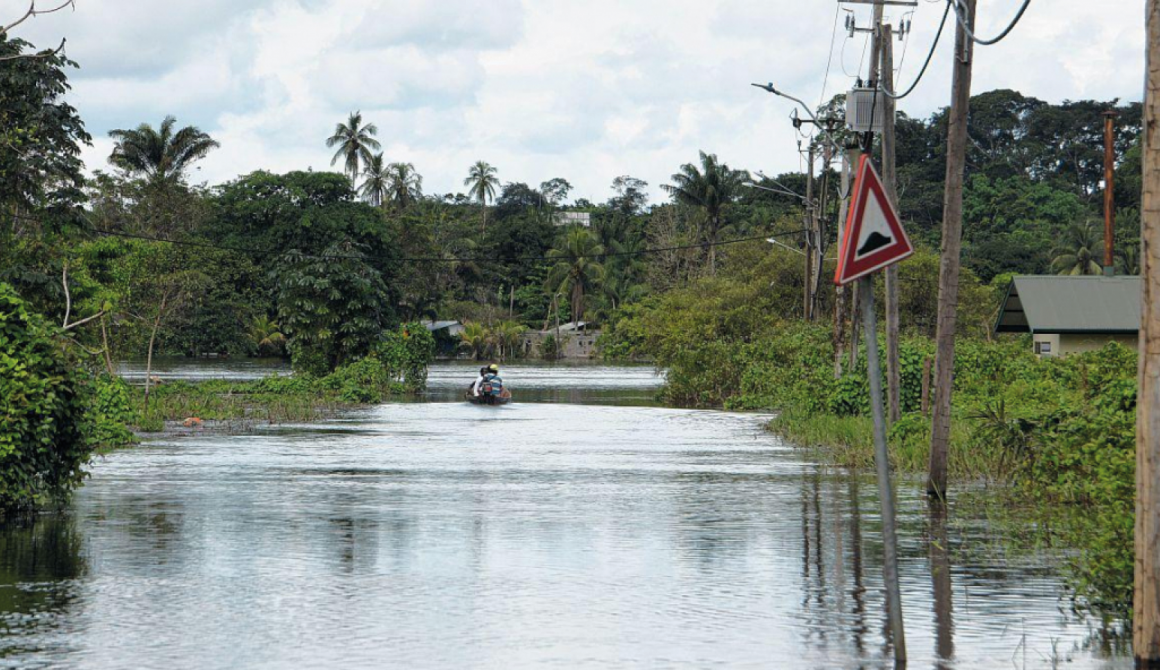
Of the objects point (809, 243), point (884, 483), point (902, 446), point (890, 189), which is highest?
point (809, 243)

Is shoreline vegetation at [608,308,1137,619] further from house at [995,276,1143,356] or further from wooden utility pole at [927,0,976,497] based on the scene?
house at [995,276,1143,356]

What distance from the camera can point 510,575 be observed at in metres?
12.5

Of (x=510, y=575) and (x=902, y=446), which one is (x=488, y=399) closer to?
(x=902, y=446)

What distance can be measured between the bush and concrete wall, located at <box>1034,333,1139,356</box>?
29235 millimetres

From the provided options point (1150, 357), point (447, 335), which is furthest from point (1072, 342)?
point (447, 335)

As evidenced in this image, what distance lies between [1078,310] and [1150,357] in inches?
1294

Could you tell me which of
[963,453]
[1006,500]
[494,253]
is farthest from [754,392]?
[494,253]

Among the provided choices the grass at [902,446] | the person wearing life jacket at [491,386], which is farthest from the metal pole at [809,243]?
the grass at [902,446]

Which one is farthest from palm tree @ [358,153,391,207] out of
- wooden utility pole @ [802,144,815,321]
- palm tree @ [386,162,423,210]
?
wooden utility pole @ [802,144,815,321]

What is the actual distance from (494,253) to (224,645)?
112897 mm

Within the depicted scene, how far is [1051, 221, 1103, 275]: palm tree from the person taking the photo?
→ 274 feet

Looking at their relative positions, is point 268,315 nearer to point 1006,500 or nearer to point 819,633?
point 1006,500

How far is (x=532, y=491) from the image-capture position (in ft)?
67.3

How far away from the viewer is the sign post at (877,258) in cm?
848
